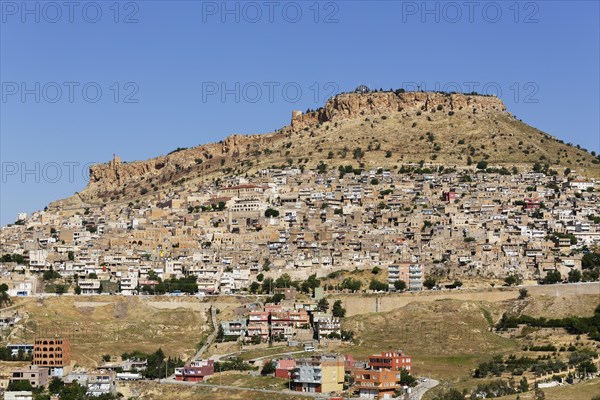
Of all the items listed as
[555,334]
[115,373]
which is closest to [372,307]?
[555,334]

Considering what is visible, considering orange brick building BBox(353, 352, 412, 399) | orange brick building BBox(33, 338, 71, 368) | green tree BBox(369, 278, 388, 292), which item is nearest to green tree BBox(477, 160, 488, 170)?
green tree BBox(369, 278, 388, 292)

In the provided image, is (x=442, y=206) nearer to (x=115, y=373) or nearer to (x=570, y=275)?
(x=570, y=275)

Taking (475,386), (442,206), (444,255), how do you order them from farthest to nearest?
1. (442,206)
2. (444,255)
3. (475,386)

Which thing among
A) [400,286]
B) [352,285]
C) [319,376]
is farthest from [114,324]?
[319,376]

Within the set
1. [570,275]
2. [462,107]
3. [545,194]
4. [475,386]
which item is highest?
[462,107]

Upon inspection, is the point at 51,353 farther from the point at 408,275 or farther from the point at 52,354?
the point at 408,275

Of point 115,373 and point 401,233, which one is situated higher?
point 401,233
